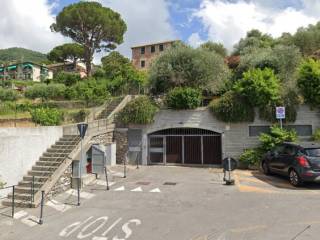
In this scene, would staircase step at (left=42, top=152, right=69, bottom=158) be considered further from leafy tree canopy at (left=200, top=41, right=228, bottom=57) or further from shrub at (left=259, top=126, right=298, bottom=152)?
leafy tree canopy at (left=200, top=41, right=228, bottom=57)

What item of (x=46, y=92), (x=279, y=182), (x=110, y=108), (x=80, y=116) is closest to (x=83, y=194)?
(x=279, y=182)

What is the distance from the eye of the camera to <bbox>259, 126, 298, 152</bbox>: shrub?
16297 millimetres

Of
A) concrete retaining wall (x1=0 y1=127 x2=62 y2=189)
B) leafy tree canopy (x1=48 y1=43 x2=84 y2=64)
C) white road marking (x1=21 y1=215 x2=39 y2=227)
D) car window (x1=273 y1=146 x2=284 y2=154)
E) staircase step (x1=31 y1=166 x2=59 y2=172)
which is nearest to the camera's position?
white road marking (x1=21 y1=215 x2=39 y2=227)

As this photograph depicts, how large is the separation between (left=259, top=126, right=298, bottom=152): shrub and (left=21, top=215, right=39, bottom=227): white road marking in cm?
1184

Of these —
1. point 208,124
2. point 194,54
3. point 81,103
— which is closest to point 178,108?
point 208,124

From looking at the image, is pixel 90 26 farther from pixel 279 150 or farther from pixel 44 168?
pixel 279 150

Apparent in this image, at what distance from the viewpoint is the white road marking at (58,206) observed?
9.89 metres

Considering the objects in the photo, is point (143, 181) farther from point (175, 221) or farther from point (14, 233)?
point (14, 233)

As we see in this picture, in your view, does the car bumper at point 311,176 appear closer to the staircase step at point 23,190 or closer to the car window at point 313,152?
the car window at point 313,152

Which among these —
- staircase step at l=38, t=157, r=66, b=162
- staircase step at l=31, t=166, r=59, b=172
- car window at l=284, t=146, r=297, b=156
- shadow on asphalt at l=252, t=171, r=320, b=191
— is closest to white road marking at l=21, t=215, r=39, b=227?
staircase step at l=31, t=166, r=59, b=172

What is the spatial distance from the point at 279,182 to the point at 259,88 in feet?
18.8

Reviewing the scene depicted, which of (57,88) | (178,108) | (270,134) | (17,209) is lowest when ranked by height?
(17,209)

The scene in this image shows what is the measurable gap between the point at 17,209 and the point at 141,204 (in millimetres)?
3978

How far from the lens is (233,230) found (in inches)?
295
